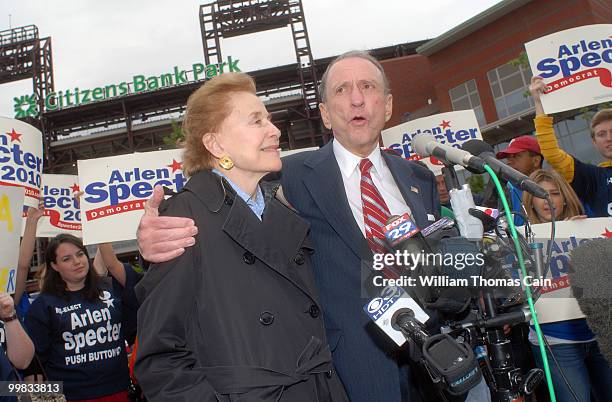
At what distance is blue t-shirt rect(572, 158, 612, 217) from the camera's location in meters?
3.84

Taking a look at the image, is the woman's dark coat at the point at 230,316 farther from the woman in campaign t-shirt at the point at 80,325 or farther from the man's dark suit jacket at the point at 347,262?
the woman in campaign t-shirt at the point at 80,325

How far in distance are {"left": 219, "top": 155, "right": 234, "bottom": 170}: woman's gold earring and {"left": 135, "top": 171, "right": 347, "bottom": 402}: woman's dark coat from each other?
0.08 metres

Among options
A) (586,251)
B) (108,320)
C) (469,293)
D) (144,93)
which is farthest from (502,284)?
(144,93)

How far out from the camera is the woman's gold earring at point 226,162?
1.99 m

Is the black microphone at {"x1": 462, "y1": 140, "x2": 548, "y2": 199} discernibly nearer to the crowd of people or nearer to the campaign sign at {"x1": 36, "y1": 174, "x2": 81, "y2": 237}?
the crowd of people

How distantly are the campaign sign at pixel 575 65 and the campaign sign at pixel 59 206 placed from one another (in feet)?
18.8

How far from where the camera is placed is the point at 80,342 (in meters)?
3.77

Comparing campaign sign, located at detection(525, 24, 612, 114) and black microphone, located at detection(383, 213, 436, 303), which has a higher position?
campaign sign, located at detection(525, 24, 612, 114)

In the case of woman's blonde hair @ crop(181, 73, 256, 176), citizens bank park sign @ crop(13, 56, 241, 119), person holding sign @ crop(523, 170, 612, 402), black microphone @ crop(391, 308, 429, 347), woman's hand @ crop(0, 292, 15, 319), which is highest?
citizens bank park sign @ crop(13, 56, 241, 119)

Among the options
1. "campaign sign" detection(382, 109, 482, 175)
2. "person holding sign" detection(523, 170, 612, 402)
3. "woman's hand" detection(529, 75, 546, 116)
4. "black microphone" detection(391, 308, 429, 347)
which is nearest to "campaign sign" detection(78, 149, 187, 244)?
"campaign sign" detection(382, 109, 482, 175)

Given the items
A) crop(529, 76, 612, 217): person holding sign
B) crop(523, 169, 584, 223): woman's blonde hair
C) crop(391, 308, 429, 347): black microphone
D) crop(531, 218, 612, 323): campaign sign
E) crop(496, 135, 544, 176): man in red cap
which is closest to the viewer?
crop(391, 308, 429, 347): black microphone

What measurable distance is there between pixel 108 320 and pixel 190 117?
252 centimetres

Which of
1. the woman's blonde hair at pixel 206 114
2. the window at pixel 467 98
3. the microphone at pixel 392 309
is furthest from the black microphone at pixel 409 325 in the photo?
the window at pixel 467 98

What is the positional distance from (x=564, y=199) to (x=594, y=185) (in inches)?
23.1
